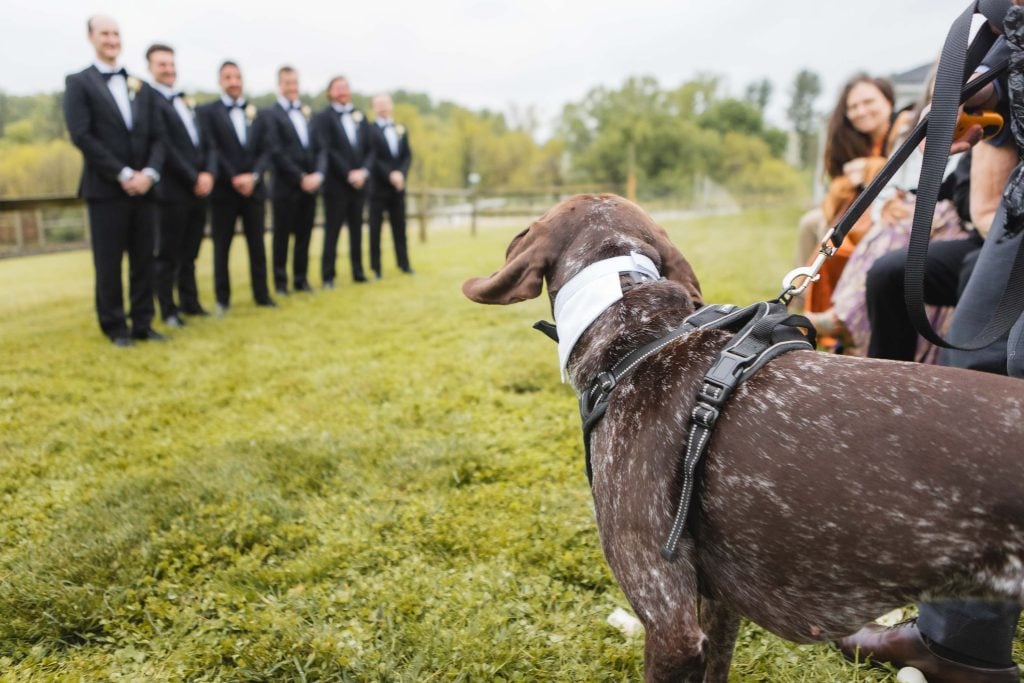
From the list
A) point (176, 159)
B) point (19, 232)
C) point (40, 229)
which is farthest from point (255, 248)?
point (40, 229)

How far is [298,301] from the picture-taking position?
30.9ft

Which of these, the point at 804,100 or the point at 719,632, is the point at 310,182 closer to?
the point at 719,632

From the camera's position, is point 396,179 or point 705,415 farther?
point 396,179

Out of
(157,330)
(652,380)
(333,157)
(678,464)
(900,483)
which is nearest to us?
(900,483)

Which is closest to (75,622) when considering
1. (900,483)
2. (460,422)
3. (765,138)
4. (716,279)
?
(460,422)

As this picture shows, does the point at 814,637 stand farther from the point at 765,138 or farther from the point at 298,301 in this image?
the point at 765,138

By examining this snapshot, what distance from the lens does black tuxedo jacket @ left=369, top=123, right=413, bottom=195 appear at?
36.8ft

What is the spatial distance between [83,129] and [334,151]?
167 inches

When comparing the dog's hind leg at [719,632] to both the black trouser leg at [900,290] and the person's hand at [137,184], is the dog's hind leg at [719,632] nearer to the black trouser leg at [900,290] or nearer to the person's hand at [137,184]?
the black trouser leg at [900,290]

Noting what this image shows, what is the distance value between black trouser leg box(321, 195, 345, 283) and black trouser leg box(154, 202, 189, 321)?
8.41 feet

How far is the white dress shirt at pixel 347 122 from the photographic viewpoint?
1058 centimetres

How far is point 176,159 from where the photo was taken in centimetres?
764

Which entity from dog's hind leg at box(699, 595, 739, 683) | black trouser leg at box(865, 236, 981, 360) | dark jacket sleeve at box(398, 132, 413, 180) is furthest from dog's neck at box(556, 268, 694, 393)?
dark jacket sleeve at box(398, 132, 413, 180)

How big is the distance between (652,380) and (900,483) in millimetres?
690
